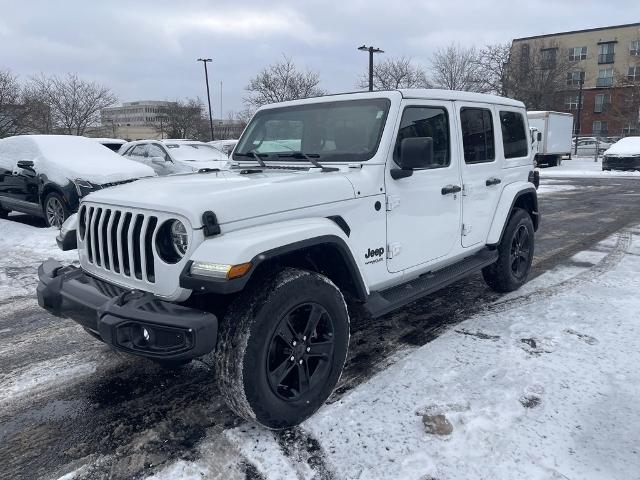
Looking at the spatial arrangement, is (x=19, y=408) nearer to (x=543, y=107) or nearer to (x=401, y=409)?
(x=401, y=409)

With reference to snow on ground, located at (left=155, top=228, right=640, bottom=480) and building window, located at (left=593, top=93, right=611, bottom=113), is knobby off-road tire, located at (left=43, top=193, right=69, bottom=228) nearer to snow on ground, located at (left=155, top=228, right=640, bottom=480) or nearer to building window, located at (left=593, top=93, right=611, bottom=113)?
snow on ground, located at (left=155, top=228, right=640, bottom=480)

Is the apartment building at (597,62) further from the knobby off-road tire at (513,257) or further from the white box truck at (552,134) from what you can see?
the knobby off-road tire at (513,257)

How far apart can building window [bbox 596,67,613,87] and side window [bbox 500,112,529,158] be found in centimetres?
6057

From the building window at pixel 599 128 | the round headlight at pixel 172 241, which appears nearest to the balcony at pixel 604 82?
the building window at pixel 599 128

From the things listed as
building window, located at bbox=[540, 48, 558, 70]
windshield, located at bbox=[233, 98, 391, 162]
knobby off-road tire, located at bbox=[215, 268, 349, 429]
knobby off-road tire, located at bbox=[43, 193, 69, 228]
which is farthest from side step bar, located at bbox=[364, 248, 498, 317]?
building window, located at bbox=[540, 48, 558, 70]

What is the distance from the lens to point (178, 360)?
241 centimetres

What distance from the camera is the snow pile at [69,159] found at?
8.14 m

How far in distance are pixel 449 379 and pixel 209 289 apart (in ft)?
5.94

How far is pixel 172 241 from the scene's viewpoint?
261cm

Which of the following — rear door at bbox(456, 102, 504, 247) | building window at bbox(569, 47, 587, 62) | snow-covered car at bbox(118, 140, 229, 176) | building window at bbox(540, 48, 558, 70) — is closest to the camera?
rear door at bbox(456, 102, 504, 247)

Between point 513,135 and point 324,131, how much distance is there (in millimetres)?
2395

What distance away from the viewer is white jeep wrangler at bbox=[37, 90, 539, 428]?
2.47 metres

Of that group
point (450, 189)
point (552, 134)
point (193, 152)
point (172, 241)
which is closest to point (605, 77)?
point (552, 134)

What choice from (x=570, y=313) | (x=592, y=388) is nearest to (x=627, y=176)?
(x=570, y=313)
